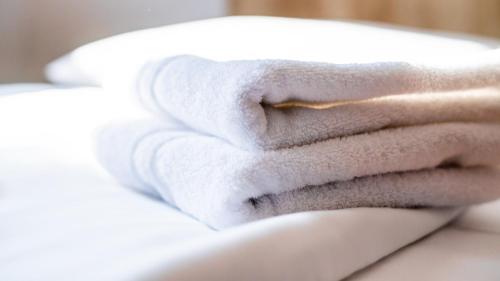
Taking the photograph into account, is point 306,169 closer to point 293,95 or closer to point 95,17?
point 293,95

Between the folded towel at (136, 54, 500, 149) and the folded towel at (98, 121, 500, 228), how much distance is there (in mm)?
12

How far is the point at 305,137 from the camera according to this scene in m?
0.57

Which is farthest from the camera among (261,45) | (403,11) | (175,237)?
(403,11)

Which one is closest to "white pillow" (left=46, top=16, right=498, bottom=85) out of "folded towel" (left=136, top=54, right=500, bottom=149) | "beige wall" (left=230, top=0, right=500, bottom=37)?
"folded towel" (left=136, top=54, right=500, bottom=149)

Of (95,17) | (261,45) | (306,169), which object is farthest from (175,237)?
(95,17)

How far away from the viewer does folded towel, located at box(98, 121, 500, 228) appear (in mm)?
541

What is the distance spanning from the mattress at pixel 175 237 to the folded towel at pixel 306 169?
19 millimetres

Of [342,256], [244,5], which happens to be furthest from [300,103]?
[244,5]

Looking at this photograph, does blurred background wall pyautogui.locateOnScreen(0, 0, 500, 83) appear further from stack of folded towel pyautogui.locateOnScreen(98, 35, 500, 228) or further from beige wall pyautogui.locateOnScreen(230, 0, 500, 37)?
stack of folded towel pyautogui.locateOnScreen(98, 35, 500, 228)

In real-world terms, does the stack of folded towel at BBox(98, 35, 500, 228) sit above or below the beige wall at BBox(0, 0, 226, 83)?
below

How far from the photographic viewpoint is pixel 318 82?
0.56m

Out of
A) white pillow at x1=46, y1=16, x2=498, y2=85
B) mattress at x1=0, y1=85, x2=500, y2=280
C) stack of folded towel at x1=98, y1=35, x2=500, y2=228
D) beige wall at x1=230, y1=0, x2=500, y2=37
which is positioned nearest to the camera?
mattress at x1=0, y1=85, x2=500, y2=280

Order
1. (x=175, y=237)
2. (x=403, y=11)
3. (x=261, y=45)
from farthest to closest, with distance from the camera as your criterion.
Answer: (x=403, y=11), (x=261, y=45), (x=175, y=237)

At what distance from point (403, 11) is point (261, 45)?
37cm
